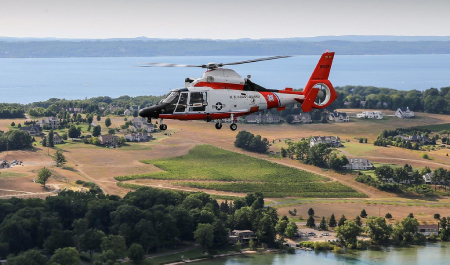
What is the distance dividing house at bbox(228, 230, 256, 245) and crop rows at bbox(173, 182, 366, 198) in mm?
15755

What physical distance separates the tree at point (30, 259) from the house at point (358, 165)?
2174 inches

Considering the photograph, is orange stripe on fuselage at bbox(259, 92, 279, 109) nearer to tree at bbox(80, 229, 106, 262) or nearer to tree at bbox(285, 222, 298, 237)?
tree at bbox(80, 229, 106, 262)

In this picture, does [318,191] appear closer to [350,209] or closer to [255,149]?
[350,209]

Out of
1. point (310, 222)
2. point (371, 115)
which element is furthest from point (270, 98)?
point (371, 115)

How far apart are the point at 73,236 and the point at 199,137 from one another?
186 feet

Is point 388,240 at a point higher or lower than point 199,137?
lower

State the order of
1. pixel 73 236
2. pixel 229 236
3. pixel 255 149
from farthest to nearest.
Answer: pixel 255 149 → pixel 229 236 → pixel 73 236

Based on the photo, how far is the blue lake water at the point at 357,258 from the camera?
76.8m

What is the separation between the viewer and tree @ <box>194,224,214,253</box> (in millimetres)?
78500

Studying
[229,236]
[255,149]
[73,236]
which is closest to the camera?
[73,236]

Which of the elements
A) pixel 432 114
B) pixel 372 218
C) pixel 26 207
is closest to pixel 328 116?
pixel 432 114

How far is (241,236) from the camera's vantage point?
82438mm

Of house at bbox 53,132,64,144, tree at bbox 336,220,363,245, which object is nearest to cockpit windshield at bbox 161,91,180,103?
tree at bbox 336,220,363,245

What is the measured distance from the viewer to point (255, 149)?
405 feet
